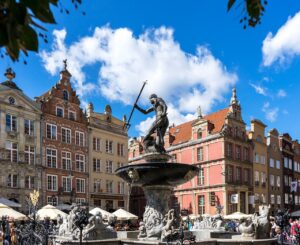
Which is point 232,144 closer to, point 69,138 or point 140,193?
point 140,193

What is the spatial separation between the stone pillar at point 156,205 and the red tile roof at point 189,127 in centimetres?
3660

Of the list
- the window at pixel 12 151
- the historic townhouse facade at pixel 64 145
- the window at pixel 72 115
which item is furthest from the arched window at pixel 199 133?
the window at pixel 12 151

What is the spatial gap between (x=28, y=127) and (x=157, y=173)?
2840 centimetres

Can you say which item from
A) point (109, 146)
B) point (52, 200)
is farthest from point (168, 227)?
point (109, 146)

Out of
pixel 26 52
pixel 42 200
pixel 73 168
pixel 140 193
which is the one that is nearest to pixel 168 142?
pixel 140 193

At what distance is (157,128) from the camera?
1354 centimetres

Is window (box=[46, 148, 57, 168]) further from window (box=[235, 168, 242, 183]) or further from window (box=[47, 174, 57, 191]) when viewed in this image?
window (box=[235, 168, 242, 183])

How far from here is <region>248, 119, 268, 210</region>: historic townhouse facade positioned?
53219 millimetres

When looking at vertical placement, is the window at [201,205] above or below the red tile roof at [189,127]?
below

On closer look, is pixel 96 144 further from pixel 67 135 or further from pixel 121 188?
A: pixel 121 188

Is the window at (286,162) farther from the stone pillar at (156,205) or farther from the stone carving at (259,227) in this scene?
the stone pillar at (156,205)

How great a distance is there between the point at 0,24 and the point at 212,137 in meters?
47.9

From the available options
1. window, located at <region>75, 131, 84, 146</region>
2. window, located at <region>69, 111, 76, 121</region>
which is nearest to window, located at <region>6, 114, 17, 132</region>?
window, located at <region>69, 111, 76, 121</region>

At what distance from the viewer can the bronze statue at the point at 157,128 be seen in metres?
13.4
